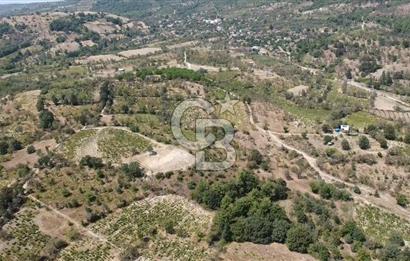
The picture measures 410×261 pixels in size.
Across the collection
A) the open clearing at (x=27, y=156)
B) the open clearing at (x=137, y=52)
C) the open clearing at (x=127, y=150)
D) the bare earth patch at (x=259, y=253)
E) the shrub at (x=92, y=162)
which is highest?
the shrub at (x=92, y=162)

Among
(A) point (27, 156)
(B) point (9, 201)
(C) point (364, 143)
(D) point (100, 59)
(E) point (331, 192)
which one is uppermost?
(B) point (9, 201)

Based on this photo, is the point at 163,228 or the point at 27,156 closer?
the point at 163,228

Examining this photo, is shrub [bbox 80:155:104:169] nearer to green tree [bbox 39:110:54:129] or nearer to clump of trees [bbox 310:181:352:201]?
green tree [bbox 39:110:54:129]

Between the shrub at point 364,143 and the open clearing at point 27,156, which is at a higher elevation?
the open clearing at point 27,156

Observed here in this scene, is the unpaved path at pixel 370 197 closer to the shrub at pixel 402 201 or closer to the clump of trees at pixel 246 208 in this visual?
the shrub at pixel 402 201

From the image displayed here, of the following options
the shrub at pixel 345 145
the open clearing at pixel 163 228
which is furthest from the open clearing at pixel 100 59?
the open clearing at pixel 163 228

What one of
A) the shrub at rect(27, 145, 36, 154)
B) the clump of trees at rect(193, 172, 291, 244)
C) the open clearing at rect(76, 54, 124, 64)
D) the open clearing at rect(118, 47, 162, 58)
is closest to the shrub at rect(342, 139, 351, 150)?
the clump of trees at rect(193, 172, 291, 244)

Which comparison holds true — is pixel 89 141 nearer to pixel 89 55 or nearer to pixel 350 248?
pixel 350 248

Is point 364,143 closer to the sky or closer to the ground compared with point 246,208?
closer to the ground

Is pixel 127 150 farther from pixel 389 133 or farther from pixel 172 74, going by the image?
pixel 389 133

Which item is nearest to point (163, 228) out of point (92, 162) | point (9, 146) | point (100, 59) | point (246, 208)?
point (246, 208)

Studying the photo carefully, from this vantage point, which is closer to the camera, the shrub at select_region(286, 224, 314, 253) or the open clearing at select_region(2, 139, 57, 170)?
the shrub at select_region(286, 224, 314, 253)
